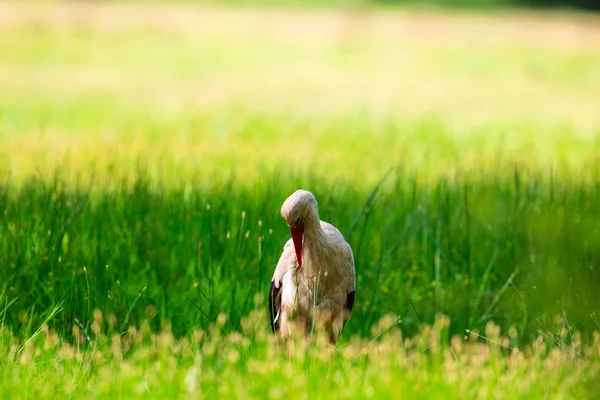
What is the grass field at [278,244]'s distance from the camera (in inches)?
117

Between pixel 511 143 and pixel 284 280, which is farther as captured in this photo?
pixel 511 143

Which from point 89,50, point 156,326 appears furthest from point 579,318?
point 89,50

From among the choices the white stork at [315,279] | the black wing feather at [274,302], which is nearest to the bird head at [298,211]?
the white stork at [315,279]

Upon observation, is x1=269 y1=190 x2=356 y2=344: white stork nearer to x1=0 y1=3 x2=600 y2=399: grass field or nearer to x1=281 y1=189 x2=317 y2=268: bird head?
x1=281 y1=189 x2=317 y2=268: bird head

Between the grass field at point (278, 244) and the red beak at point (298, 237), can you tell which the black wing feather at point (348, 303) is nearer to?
the grass field at point (278, 244)

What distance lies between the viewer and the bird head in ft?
10.1

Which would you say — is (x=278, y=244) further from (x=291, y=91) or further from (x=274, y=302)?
(x=291, y=91)

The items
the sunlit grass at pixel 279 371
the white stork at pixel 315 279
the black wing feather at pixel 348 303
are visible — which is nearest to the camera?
the sunlit grass at pixel 279 371

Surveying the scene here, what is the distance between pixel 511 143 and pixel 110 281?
597 cm

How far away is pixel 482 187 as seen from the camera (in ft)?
17.8

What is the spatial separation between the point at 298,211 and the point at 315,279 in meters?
0.30

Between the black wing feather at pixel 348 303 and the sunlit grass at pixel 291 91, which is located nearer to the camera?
the black wing feather at pixel 348 303

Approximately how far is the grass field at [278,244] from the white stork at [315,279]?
0.45 feet

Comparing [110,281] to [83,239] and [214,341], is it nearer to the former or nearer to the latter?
[83,239]
